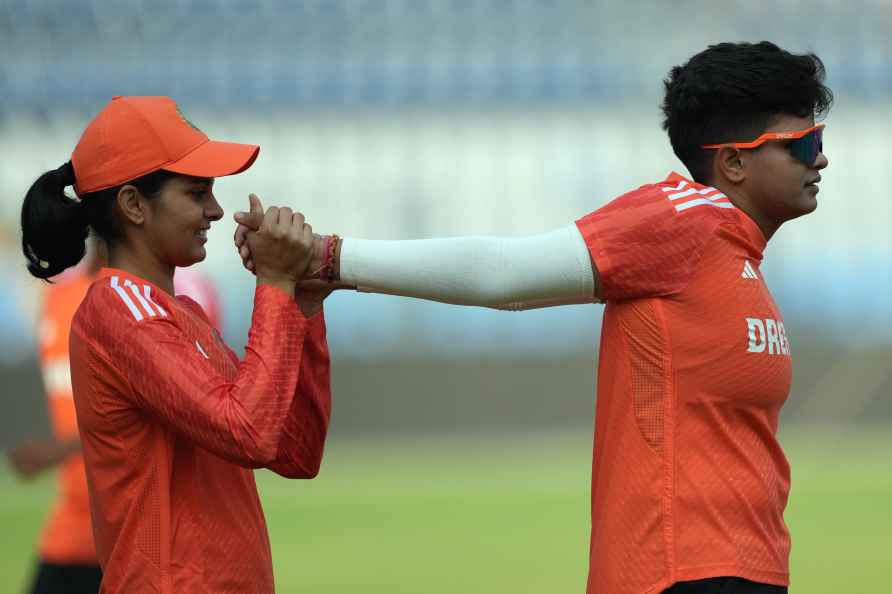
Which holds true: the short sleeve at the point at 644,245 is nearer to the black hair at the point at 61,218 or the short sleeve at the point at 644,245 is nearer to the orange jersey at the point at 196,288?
the black hair at the point at 61,218

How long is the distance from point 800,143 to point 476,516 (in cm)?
879

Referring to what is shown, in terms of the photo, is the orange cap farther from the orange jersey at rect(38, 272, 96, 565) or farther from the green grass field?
the green grass field

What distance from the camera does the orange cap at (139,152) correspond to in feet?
8.80

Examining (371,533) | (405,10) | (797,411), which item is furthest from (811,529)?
(405,10)

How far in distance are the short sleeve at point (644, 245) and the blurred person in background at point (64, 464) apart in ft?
5.89

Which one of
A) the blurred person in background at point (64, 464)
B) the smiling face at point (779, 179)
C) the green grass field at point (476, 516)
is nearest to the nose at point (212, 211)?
the smiling face at point (779, 179)

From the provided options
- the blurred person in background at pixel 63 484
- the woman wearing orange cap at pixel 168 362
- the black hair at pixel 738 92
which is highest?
the black hair at pixel 738 92

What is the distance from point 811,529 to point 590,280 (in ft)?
27.4

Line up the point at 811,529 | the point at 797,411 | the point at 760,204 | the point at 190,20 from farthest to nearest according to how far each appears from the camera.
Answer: the point at 190,20 < the point at 797,411 < the point at 811,529 < the point at 760,204

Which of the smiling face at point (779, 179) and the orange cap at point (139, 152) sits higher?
the orange cap at point (139, 152)

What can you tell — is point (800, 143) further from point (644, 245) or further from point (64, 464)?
point (64, 464)

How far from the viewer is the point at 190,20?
64.8 ft

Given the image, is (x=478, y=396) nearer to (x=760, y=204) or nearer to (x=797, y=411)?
(x=797, y=411)

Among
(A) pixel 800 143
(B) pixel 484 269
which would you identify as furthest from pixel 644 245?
(A) pixel 800 143
